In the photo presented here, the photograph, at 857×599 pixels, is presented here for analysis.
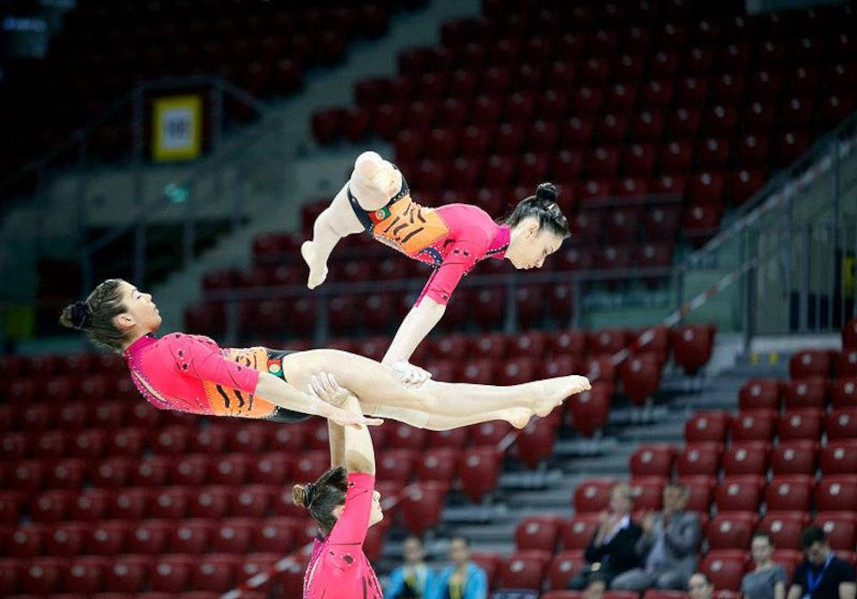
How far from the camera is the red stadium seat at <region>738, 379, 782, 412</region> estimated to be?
11836 millimetres

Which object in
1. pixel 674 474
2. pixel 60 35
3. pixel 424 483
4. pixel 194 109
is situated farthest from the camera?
pixel 60 35

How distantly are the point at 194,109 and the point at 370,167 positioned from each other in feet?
41.5

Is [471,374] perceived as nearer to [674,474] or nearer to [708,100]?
[674,474]

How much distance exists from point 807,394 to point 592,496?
1.87m

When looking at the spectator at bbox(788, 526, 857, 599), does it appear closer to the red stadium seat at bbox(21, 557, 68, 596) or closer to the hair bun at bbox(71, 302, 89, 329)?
the hair bun at bbox(71, 302, 89, 329)

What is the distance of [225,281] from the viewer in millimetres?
16250

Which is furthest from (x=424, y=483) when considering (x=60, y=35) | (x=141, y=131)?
(x=60, y=35)

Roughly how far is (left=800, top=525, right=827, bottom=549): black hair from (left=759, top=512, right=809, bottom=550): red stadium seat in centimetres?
92

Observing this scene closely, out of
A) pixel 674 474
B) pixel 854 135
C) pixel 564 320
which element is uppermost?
pixel 854 135

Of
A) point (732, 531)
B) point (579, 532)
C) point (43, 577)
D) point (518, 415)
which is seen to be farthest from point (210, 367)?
point (43, 577)

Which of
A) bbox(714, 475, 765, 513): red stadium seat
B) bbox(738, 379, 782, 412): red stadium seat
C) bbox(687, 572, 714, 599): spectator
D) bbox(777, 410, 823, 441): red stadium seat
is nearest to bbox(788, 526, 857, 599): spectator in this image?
bbox(687, 572, 714, 599): spectator

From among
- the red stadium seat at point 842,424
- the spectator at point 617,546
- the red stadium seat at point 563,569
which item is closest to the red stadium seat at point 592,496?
the red stadium seat at point 563,569

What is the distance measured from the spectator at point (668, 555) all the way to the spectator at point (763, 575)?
0.67m

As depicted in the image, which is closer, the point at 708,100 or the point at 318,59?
the point at 708,100
